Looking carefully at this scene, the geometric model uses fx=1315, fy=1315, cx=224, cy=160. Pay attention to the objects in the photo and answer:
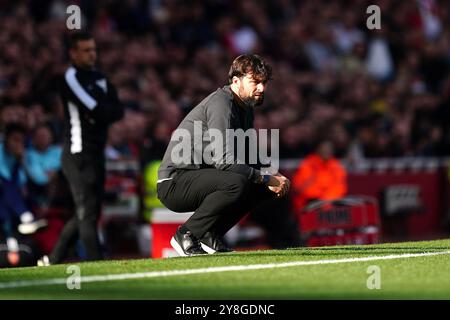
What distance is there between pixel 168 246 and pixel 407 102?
Result: 1003 centimetres

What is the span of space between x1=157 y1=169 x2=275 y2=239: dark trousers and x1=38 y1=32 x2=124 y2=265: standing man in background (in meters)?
1.32

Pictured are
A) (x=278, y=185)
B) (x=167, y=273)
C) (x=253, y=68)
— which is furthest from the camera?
(x=253, y=68)

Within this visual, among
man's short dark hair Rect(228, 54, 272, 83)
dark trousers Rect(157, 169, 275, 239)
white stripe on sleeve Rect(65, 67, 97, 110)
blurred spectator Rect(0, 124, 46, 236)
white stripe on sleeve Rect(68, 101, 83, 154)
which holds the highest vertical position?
man's short dark hair Rect(228, 54, 272, 83)

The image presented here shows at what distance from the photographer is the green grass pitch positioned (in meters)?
7.49

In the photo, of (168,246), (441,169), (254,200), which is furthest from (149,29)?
(254,200)

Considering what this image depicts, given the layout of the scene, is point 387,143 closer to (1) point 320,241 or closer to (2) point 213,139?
(1) point 320,241

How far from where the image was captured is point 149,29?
19.1m

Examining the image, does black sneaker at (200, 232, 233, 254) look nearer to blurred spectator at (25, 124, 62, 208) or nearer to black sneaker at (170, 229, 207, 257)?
black sneaker at (170, 229, 207, 257)

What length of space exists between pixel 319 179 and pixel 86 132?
20.9 feet

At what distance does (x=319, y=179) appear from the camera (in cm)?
1692

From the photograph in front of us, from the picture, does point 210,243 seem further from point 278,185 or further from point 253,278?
point 253,278

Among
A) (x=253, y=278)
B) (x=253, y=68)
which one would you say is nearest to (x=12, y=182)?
(x=253, y=68)

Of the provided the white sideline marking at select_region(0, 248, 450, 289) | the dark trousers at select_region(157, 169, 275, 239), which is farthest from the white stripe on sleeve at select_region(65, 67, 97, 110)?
the white sideline marking at select_region(0, 248, 450, 289)
